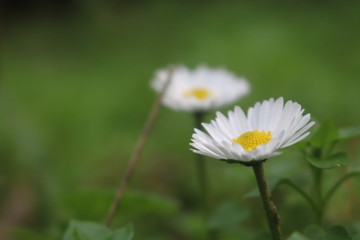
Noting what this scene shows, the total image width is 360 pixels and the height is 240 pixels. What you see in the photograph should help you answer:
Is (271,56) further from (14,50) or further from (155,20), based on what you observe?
(14,50)

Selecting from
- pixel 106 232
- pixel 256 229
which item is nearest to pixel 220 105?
pixel 256 229

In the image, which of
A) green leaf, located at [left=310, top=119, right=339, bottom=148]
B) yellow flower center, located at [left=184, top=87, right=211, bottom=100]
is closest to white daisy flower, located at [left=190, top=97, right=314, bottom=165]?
green leaf, located at [left=310, top=119, right=339, bottom=148]

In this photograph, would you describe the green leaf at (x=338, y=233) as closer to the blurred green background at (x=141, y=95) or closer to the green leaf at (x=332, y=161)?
the green leaf at (x=332, y=161)

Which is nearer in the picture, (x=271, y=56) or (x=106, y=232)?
(x=106, y=232)

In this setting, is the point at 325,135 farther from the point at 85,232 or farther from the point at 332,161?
the point at 85,232

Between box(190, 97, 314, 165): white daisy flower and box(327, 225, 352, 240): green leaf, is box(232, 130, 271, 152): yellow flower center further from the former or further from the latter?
box(327, 225, 352, 240): green leaf
